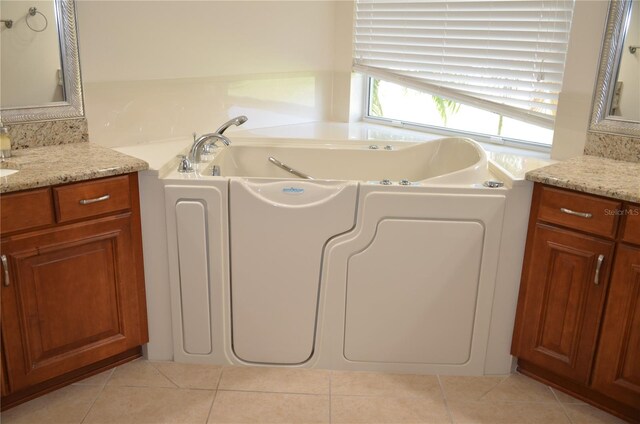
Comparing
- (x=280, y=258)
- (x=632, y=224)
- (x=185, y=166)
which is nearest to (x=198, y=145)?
(x=185, y=166)

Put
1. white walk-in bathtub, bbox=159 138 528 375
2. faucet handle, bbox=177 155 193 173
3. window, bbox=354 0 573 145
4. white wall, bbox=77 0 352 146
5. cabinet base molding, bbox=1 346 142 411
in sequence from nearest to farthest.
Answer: cabinet base molding, bbox=1 346 142 411, white walk-in bathtub, bbox=159 138 528 375, faucet handle, bbox=177 155 193 173, white wall, bbox=77 0 352 146, window, bbox=354 0 573 145

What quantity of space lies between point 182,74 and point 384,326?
1.55m

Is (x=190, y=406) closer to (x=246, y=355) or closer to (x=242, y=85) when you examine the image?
(x=246, y=355)

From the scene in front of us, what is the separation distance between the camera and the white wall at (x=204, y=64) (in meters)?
2.54

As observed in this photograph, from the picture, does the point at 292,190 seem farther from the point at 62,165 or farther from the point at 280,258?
the point at 62,165

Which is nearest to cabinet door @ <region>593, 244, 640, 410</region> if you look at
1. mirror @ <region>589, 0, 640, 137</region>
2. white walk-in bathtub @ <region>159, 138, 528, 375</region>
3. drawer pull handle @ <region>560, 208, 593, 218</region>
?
drawer pull handle @ <region>560, 208, 593, 218</region>

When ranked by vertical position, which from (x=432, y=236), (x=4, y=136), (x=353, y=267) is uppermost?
(x=4, y=136)

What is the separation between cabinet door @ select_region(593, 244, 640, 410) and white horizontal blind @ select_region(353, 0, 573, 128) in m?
0.95

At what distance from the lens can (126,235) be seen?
6.97ft

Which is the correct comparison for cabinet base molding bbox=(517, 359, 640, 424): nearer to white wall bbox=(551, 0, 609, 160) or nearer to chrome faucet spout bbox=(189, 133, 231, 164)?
white wall bbox=(551, 0, 609, 160)

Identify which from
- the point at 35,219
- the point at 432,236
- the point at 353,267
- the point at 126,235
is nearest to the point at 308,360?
the point at 353,267

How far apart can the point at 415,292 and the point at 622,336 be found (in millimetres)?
714

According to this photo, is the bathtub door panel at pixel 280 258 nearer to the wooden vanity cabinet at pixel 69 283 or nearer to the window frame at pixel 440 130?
the wooden vanity cabinet at pixel 69 283

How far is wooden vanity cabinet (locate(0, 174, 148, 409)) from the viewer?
6.16ft
